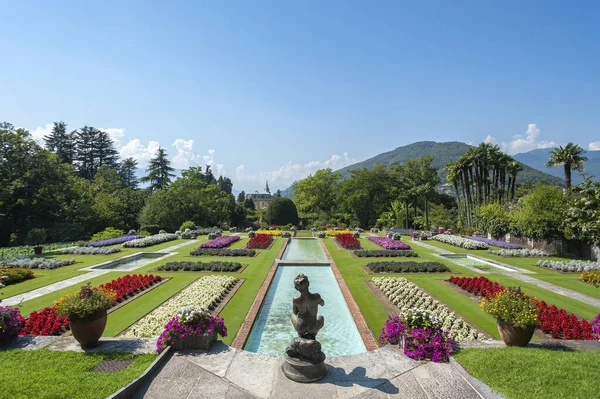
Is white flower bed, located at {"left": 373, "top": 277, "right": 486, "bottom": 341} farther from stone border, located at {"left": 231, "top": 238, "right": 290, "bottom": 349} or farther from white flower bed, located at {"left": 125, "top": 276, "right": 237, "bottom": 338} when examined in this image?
white flower bed, located at {"left": 125, "top": 276, "right": 237, "bottom": 338}

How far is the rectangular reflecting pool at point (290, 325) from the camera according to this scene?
9.69 m

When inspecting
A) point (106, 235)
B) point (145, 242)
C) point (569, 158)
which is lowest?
point (145, 242)

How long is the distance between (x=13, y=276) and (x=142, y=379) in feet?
44.9

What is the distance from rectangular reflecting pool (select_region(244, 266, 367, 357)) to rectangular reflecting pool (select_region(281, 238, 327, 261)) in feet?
24.2

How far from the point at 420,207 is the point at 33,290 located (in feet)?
184

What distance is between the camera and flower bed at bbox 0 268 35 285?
15.2 metres

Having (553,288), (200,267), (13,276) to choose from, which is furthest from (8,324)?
(553,288)

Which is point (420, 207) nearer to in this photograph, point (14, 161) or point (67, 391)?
point (14, 161)

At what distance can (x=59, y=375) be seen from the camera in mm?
6625

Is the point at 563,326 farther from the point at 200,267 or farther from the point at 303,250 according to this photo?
the point at 303,250

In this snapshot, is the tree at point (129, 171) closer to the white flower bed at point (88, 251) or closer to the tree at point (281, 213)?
the tree at point (281, 213)

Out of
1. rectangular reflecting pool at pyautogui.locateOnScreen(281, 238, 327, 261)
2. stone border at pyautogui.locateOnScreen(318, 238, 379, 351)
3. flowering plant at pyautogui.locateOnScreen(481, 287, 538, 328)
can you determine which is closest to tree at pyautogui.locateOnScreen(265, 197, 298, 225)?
rectangular reflecting pool at pyautogui.locateOnScreen(281, 238, 327, 261)

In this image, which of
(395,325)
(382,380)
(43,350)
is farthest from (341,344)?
(43,350)

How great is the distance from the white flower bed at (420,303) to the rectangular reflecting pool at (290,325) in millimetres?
1894
